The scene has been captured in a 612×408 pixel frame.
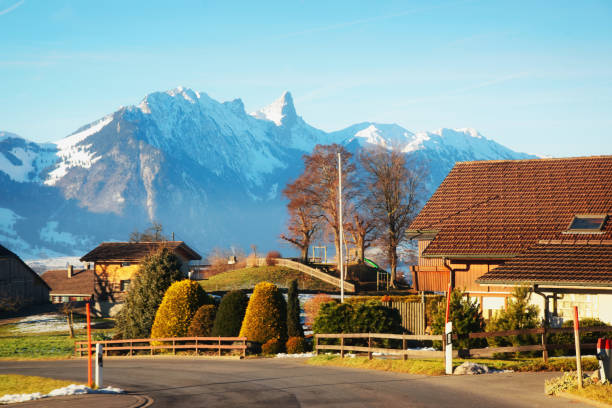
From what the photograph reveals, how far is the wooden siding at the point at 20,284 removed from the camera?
266 ft

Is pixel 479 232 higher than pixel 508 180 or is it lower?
lower

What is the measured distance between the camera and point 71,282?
109m

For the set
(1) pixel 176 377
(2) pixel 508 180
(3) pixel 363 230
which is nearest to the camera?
(1) pixel 176 377

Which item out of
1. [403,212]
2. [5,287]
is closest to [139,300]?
[403,212]

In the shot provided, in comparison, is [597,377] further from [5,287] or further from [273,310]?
[5,287]

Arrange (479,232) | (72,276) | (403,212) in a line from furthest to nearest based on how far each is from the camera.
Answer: (72,276) → (403,212) → (479,232)

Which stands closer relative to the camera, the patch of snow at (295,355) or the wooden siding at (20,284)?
the patch of snow at (295,355)

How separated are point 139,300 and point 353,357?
18524 mm

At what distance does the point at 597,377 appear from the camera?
738 inches

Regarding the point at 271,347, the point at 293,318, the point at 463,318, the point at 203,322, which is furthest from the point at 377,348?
the point at 203,322

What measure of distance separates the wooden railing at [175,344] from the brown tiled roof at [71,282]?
63.7 meters

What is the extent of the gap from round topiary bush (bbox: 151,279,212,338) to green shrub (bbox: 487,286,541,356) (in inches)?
656

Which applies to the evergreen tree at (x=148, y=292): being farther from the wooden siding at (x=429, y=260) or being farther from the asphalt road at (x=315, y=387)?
the wooden siding at (x=429, y=260)

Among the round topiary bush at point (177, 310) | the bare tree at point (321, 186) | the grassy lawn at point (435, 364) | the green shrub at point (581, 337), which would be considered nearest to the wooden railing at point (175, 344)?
the round topiary bush at point (177, 310)
